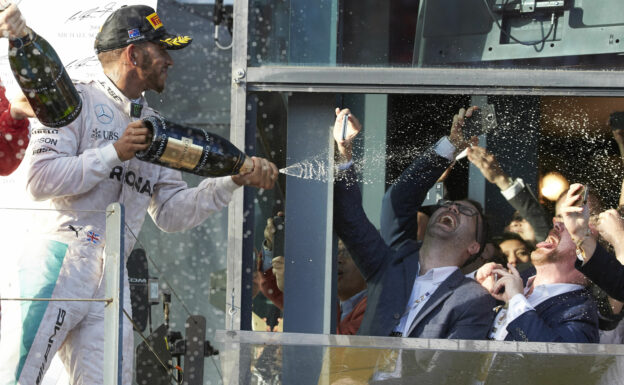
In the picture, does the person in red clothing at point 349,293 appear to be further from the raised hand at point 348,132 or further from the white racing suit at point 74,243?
the white racing suit at point 74,243

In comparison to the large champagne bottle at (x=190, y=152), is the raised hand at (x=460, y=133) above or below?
above

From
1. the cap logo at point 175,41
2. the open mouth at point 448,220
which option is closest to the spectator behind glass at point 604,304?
the open mouth at point 448,220

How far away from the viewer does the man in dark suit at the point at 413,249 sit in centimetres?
392

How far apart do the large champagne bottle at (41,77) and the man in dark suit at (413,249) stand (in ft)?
4.02

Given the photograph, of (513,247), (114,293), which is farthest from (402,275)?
(114,293)

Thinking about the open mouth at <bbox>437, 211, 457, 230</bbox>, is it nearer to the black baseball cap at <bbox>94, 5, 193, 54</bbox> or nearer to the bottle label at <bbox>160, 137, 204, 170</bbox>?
the bottle label at <bbox>160, 137, 204, 170</bbox>

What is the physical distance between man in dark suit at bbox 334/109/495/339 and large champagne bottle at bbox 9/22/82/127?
1.23m

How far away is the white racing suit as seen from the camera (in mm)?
3268

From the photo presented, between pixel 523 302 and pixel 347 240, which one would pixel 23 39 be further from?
pixel 523 302

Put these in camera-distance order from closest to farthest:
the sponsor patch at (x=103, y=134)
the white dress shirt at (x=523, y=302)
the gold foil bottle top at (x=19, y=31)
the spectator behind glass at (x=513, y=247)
A: the gold foil bottle top at (x=19, y=31) → the sponsor patch at (x=103, y=134) → the white dress shirt at (x=523, y=302) → the spectator behind glass at (x=513, y=247)

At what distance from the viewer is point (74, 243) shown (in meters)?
3.39

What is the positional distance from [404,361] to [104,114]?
130 cm

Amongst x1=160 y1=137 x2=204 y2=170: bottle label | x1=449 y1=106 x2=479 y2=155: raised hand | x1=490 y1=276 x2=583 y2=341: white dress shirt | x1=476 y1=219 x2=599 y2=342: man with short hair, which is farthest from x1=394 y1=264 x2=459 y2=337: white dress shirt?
x1=160 y1=137 x2=204 y2=170: bottle label

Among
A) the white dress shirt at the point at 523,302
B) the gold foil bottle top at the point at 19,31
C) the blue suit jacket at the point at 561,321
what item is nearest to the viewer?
the gold foil bottle top at the point at 19,31
